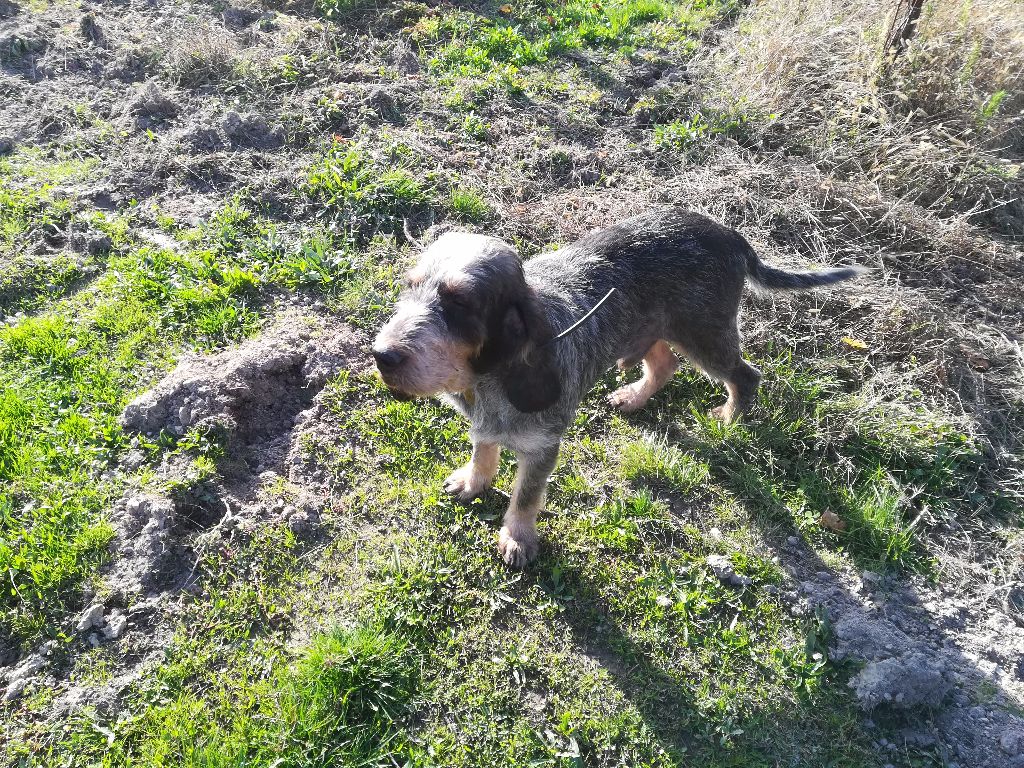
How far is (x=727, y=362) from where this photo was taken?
4496 millimetres

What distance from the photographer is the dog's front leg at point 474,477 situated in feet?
13.6

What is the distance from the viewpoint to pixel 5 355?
482 centimetres

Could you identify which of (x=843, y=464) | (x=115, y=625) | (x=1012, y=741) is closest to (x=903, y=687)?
(x=1012, y=741)

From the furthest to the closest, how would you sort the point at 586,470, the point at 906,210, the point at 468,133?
the point at 468,133 < the point at 906,210 < the point at 586,470

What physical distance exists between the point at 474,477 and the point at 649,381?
179 cm

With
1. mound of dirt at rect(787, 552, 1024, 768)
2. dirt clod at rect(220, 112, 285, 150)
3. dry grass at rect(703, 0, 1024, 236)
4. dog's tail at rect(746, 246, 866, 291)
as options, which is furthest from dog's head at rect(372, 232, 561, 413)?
dry grass at rect(703, 0, 1024, 236)

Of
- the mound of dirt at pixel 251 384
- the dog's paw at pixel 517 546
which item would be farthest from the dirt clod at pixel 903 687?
the mound of dirt at pixel 251 384

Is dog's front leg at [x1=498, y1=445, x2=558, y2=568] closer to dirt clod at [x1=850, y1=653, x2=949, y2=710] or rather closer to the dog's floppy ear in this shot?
the dog's floppy ear

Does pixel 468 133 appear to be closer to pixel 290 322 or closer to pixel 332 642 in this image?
pixel 290 322

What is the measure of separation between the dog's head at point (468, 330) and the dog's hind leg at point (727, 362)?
1.73 m

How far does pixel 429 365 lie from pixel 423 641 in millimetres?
1814

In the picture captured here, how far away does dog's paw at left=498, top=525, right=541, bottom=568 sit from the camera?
389 cm

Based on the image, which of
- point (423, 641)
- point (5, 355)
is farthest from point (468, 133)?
point (423, 641)

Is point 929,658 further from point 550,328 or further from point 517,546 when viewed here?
point 550,328
